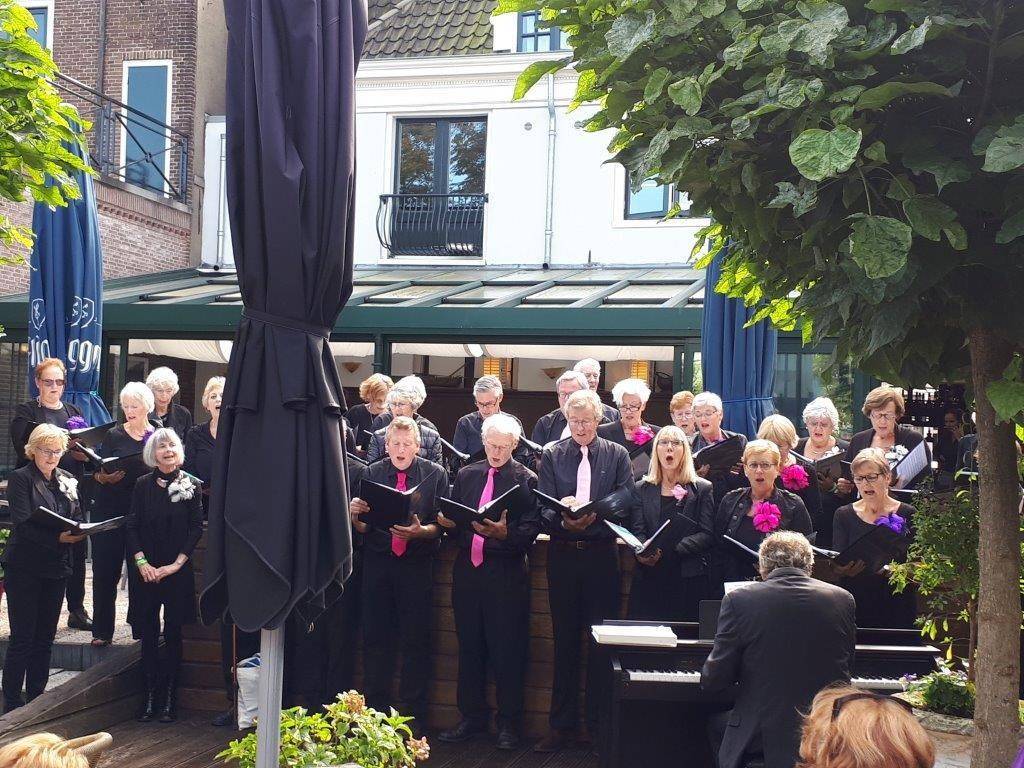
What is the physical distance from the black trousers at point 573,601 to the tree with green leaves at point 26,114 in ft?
11.8

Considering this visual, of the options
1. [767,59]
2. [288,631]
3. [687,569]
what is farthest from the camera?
[288,631]

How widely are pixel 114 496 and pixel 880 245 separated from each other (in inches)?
261

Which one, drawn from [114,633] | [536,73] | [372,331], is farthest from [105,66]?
[536,73]

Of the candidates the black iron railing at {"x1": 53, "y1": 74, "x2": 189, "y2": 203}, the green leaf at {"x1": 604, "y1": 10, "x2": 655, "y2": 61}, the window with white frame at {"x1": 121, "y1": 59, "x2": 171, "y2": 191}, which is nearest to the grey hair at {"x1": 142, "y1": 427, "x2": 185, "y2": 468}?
the green leaf at {"x1": 604, "y1": 10, "x2": 655, "y2": 61}

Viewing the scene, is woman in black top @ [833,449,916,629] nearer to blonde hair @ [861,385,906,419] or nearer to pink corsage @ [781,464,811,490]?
pink corsage @ [781,464,811,490]

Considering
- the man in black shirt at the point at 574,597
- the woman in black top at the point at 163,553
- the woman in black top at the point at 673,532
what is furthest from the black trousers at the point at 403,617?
the woman in black top at the point at 673,532

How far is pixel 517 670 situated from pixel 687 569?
3.96 feet

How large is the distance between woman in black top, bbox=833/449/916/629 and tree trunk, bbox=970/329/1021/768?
2.76 metres

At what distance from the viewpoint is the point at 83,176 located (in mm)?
9867

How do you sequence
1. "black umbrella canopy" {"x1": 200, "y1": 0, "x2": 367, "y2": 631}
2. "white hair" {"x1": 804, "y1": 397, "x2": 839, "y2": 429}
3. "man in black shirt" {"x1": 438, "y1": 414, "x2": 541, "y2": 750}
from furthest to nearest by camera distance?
"white hair" {"x1": 804, "y1": 397, "x2": 839, "y2": 429} < "man in black shirt" {"x1": 438, "y1": 414, "x2": 541, "y2": 750} < "black umbrella canopy" {"x1": 200, "y1": 0, "x2": 367, "y2": 631}

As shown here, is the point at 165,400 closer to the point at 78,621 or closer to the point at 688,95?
the point at 78,621

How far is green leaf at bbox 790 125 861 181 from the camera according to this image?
2.79 meters

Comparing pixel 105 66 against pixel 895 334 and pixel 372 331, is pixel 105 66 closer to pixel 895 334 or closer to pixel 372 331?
pixel 372 331

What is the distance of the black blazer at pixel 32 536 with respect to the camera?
23.6 feet
